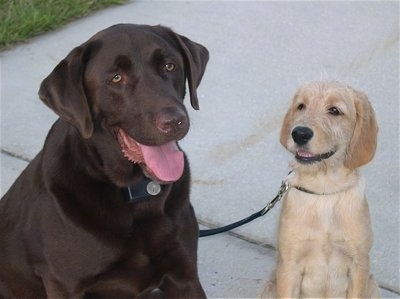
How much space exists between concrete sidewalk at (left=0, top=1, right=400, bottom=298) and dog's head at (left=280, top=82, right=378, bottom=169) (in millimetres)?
900

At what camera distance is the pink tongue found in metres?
3.20

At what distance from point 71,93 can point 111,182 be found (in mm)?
431

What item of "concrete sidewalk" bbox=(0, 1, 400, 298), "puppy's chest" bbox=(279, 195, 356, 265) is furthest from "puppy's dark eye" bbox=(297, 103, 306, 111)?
"concrete sidewalk" bbox=(0, 1, 400, 298)

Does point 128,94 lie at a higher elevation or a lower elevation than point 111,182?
higher

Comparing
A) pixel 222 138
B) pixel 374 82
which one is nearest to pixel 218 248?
pixel 222 138

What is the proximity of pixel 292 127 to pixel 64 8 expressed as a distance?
158 inches

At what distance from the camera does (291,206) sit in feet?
12.1

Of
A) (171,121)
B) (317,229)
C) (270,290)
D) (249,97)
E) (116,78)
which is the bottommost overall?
(270,290)

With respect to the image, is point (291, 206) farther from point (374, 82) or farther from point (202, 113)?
point (374, 82)

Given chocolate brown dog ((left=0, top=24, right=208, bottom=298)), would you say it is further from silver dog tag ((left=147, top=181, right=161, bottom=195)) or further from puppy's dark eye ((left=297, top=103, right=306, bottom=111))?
puppy's dark eye ((left=297, top=103, right=306, bottom=111))

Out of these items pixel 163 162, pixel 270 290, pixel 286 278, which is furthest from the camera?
pixel 270 290

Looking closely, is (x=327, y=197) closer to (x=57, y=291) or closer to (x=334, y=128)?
(x=334, y=128)

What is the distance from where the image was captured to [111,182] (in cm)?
333

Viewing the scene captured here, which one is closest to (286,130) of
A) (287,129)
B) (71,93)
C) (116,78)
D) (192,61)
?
(287,129)
